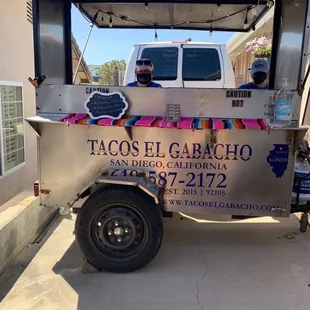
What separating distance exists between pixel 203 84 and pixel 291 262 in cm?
304

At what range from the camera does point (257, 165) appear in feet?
10.5

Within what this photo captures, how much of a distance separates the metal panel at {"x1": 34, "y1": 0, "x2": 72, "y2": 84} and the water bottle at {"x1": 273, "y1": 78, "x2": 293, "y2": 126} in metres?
2.31

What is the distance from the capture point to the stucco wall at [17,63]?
6.37 metres

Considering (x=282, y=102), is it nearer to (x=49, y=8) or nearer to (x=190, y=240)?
(x=190, y=240)

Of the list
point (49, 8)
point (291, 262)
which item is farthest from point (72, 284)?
point (49, 8)

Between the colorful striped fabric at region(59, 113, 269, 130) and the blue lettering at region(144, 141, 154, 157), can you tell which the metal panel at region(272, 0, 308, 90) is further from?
the blue lettering at region(144, 141, 154, 157)

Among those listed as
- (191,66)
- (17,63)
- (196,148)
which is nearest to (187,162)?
(196,148)

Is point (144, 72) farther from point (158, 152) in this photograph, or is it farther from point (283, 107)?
point (283, 107)

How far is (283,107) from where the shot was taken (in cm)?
305

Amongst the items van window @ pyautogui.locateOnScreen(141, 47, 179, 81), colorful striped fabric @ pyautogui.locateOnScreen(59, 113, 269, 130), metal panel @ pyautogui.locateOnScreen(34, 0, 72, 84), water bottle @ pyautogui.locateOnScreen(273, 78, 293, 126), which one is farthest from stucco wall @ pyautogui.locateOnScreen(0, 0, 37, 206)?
water bottle @ pyautogui.locateOnScreen(273, 78, 293, 126)

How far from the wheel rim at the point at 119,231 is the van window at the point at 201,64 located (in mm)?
3020

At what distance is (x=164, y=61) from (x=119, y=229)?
3310 mm

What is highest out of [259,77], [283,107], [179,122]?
[259,77]

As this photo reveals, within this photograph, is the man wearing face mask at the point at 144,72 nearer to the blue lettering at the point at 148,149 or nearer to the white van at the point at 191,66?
the blue lettering at the point at 148,149
